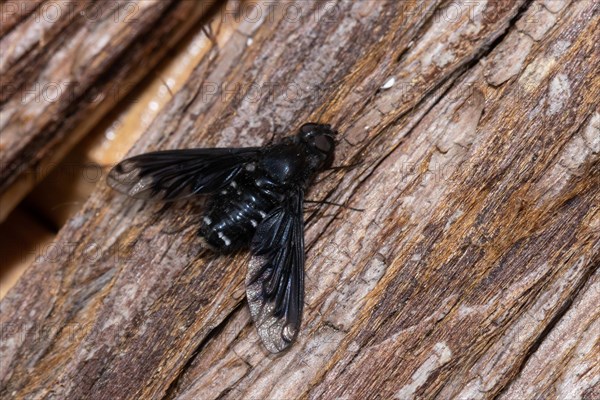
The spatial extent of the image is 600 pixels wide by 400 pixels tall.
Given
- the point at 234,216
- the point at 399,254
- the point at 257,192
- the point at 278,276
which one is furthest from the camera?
the point at 257,192

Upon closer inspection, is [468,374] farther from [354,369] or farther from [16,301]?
[16,301]

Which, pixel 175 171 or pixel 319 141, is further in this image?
pixel 175 171

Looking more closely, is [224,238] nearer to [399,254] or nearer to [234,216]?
[234,216]

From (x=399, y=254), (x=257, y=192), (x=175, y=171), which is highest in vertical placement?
(x=175, y=171)

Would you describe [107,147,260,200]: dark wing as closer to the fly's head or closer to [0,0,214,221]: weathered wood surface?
the fly's head

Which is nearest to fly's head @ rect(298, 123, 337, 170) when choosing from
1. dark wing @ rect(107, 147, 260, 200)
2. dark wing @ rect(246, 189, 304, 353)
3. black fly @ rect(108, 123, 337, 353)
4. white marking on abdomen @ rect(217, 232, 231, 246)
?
black fly @ rect(108, 123, 337, 353)

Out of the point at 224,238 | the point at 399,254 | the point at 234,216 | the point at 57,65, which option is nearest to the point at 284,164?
the point at 234,216
